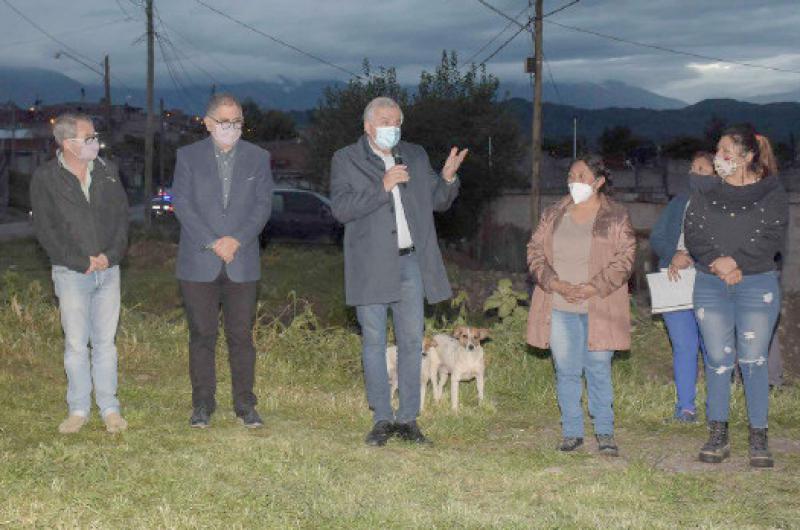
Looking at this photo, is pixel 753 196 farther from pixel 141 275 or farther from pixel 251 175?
pixel 141 275

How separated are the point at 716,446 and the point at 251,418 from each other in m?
2.90

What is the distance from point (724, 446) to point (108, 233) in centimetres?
397

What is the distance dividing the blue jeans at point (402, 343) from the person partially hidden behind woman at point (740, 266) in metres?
1.66

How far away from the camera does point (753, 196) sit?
626 cm

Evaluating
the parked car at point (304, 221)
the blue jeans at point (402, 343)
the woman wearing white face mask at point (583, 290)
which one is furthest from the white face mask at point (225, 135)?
the parked car at point (304, 221)

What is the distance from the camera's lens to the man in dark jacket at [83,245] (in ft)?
22.2

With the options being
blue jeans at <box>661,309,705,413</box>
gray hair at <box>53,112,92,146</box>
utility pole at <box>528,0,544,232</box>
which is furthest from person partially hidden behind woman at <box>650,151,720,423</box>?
utility pole at <box>528,0,544,232</box>

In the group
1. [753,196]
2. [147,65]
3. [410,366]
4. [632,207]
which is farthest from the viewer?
[147,65]

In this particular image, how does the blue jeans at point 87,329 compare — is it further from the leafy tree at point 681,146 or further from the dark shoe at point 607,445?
the leafy tree at point 681,146

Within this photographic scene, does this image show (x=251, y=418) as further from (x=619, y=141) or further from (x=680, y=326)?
(x=619, y=141)

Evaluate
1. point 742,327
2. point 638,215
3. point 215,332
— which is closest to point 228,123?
point 215,332

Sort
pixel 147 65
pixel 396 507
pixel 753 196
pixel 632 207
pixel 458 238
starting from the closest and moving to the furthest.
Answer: pixel 396 507 < pixel 753 196 < pixel 632 207 < pixel 458 238 < pixel 147 65

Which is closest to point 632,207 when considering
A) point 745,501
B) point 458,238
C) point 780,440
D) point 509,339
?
point 458,238

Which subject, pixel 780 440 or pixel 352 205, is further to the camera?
pixel 780 440
